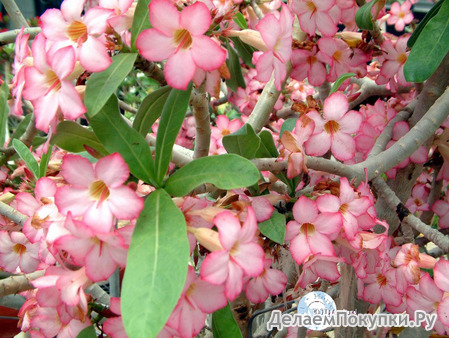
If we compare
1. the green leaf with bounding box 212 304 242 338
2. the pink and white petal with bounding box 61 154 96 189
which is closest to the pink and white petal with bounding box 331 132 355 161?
the green leaf with bounding box 212 304 242 338

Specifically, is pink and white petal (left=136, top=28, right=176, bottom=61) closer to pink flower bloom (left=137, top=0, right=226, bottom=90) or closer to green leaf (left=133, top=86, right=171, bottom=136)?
pink flower bloom (left=137, top=0, right=226, bottom=90)

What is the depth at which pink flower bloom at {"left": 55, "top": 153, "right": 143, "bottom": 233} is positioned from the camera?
46 cm

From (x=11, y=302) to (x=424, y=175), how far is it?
1.23 meters

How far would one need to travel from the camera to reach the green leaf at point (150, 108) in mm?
620

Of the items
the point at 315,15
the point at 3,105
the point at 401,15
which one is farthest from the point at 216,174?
the point at 401,15

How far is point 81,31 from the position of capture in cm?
52

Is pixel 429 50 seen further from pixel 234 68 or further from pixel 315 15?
pixel 234 68

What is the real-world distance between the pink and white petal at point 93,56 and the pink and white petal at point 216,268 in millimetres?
230

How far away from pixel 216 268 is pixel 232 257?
25 mm

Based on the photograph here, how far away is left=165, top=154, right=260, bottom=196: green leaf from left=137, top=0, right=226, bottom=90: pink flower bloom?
0.09 meters

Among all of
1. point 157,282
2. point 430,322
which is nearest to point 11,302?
point 157,282

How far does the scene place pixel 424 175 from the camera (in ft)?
4.69

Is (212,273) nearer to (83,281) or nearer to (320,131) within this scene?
(83,281)

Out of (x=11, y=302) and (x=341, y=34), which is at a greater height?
(x=341, y=34)
